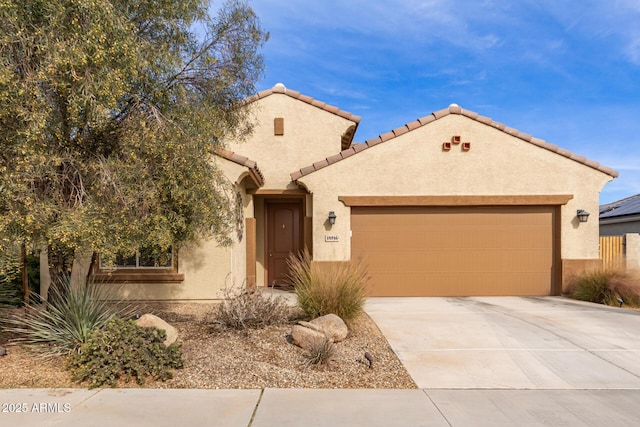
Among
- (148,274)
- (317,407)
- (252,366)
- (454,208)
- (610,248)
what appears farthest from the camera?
(610,248)

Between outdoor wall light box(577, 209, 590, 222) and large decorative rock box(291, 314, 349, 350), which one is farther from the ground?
outdoor wall light box(577, 209, 590, 222)

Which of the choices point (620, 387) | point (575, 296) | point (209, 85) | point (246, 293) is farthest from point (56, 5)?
point (575, 296)

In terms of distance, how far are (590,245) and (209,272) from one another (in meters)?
9.66

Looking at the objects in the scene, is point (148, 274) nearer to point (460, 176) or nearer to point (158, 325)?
point (158, 325)

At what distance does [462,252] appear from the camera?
11.5 meters

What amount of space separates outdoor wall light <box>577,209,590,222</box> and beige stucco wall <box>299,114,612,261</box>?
0.44 ft

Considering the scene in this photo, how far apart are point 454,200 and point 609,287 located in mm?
4050

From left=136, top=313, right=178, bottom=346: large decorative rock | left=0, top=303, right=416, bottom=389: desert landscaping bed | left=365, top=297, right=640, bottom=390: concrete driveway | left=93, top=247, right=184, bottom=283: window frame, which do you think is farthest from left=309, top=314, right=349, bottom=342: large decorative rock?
left=93, top=247, right=184, bottom=283: window frame

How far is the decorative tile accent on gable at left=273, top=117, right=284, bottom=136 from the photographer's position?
41.6ft

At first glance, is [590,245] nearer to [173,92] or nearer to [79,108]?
[173,92]

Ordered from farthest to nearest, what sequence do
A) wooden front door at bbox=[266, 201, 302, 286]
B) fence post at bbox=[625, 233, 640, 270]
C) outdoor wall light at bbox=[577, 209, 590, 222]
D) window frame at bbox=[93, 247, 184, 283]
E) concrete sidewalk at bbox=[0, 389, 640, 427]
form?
wooden front door at bbox=[266, 201, 302, 286]
fence post at bbox=[625, 233, 640, 270]
outdoor wall light at bbox=[577, 209, 590, 222]
window frame at bbox=[93, 247, 184, 283]
concrete sidewalk at bbox=[0, 389, 640, 427]

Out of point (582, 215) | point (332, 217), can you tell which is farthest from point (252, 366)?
point (582, 215)

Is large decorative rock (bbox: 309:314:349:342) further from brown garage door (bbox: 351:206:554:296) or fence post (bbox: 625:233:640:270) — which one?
fence post (bbox: 625:233:640:270)

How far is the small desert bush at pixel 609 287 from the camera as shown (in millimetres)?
10117
